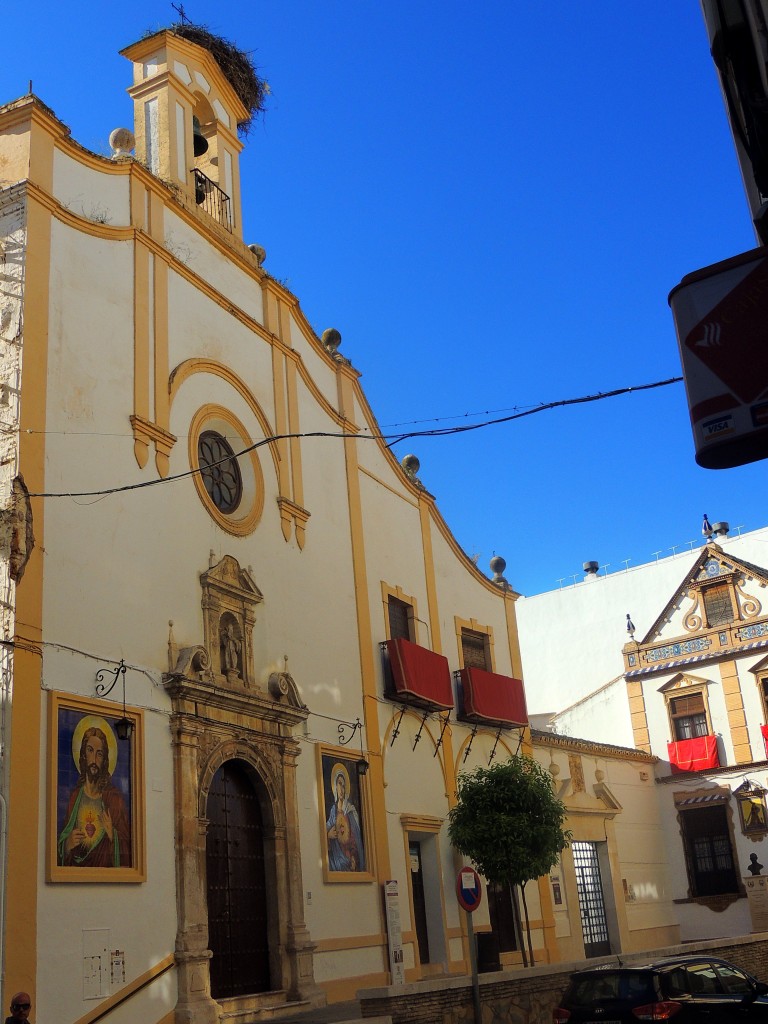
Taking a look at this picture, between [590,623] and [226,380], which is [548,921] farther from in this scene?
[590,623]

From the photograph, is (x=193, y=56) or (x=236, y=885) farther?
(x=193, y=56)

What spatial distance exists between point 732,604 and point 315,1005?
21061 mm

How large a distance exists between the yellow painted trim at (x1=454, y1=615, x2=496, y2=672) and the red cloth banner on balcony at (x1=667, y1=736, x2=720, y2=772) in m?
10.1

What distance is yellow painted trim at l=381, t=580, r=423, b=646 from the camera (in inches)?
833

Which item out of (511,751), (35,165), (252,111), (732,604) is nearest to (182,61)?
(252,111)

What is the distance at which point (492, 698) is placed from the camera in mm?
23359

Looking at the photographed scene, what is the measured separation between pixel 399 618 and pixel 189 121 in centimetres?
994

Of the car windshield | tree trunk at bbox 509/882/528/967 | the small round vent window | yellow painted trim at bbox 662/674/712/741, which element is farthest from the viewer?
yellow painted trim at bbox 662/674/712/741

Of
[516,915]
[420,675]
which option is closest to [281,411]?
[420,675]

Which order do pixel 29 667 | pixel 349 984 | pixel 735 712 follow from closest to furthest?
pixel 29 667
pixel 349 984
pixel 735 712

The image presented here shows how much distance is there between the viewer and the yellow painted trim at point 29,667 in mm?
11383

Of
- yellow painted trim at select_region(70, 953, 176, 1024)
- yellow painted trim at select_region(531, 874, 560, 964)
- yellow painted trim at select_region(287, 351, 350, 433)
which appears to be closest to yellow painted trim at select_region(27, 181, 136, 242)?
yellow painted trim at select_region(287, 351, 350, 433)

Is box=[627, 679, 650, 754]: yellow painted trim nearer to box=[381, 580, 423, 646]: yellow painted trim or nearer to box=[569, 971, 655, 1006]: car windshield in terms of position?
box=[381, 580, 423, 646]: yellow painted trim

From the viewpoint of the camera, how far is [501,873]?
19.8m
